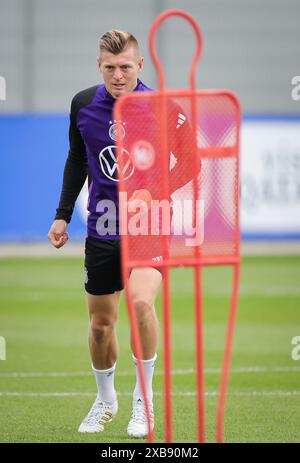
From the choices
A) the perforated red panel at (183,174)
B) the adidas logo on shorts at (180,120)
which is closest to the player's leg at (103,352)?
the perforated red panel at (183,174)

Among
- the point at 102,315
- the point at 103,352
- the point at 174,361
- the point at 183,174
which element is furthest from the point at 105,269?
the point at 174,361

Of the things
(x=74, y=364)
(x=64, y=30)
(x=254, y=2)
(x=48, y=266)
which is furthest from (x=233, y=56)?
(x=74, y=364)

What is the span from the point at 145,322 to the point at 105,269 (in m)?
0.43

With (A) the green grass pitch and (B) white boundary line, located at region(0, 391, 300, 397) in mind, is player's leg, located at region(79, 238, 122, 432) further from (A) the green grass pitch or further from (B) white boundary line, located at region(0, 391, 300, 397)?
(B) white boundary line, located at region(0, 391, 300, 397)

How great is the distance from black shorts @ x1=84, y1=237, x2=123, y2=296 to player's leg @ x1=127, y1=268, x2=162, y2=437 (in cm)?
23

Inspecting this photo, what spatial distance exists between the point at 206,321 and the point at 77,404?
4.69 metres

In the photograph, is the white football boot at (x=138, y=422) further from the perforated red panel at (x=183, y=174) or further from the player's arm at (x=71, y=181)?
the perforated red panel at (x=183, y=174)

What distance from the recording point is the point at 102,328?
6859 millimetres

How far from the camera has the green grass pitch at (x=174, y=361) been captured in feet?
23.1

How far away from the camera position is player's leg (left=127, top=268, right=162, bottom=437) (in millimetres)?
6410

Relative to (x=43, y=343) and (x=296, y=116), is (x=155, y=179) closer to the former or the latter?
(x=43, y=343)

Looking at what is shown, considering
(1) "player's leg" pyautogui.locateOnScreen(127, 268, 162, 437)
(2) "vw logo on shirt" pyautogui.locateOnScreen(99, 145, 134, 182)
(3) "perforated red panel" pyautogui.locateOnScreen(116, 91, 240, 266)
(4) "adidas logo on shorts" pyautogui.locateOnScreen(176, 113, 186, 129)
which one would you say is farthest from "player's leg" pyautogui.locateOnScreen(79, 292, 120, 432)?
(4) "adidas logo on shorts" pyautogui.locateOnScreen(176, 113, 186, 129)

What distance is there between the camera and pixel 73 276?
1748 cm

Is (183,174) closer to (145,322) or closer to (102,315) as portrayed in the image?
(145,322)
